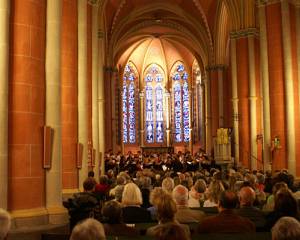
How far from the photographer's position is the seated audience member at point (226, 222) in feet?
17.4

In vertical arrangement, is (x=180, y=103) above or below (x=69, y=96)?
above

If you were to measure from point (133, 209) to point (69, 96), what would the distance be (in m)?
5.53

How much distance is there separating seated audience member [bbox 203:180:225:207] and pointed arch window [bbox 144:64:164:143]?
3460 centimetres

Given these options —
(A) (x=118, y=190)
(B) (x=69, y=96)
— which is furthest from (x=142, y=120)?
(A) (x=118, y=190)

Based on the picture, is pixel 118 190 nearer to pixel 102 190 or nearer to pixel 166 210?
pixel 102 190

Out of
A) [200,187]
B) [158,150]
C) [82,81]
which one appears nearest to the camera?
[200,187]

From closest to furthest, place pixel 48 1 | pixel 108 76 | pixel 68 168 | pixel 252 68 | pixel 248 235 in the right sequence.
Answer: pixel 248 235, pixel 48 1, pixel 68 168, pixel 252 68, pixel 108 76

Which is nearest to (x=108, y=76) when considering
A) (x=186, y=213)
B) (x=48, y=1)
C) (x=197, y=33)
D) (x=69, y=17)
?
(x=197, y=33)

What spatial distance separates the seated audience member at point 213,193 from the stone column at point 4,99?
3.59 metres

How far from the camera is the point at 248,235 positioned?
→ 15.4 ft

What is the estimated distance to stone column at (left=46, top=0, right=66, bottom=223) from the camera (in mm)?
8083

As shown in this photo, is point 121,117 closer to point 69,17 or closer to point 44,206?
point 69,17

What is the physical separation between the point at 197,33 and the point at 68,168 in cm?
2451

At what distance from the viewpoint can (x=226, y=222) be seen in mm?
5359
